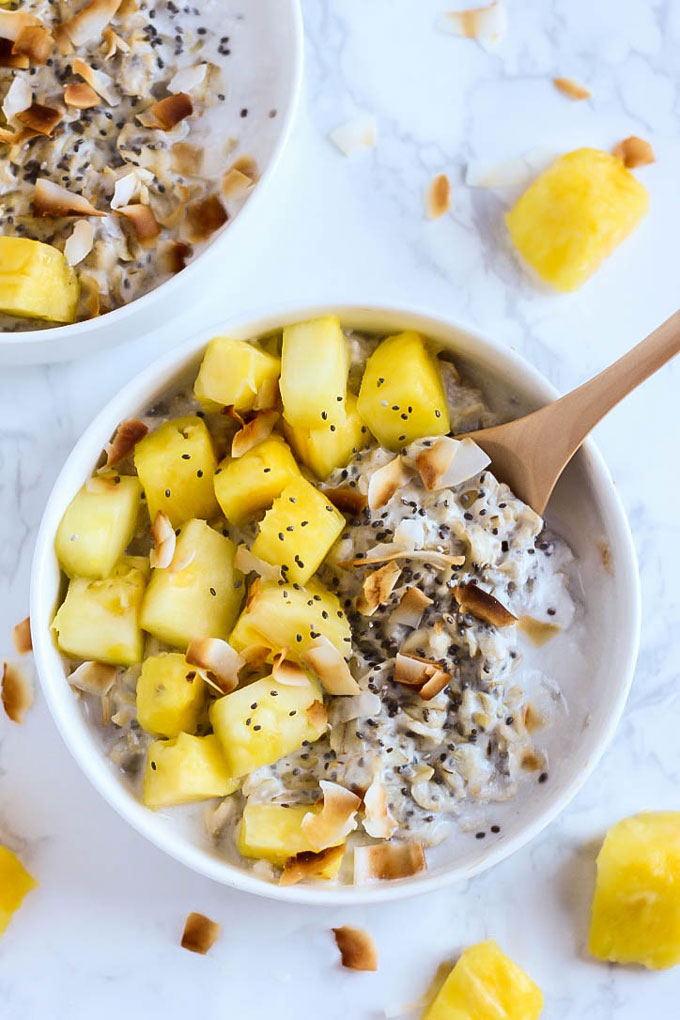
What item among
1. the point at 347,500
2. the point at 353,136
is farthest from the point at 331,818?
the point at 353,136

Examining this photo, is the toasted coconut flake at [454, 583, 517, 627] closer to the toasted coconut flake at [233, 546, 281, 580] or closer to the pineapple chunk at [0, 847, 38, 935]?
the toasted coconut flake at [233, 546, 281, 580]

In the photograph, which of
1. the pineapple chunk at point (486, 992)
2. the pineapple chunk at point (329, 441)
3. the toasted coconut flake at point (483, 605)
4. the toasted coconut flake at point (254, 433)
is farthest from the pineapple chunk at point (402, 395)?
the pineapple chunk at point (486, 992)

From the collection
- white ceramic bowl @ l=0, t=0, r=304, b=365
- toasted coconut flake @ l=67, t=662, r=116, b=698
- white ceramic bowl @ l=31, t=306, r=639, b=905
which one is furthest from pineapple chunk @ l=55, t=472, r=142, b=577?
white ceramic bowl @ l=0, t=0, r=304, b=365

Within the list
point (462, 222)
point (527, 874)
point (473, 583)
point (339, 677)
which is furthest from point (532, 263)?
point (527, 874)

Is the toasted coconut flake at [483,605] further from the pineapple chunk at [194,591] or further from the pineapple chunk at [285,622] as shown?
the pineapple chunk at [194,591]

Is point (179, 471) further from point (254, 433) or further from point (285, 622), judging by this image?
point (285, 622)

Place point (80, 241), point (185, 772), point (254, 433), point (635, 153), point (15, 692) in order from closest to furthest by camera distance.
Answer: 1. point (185, 772)
2. point (254, 433)
3. point (80, 241)
4. point (15, 692)
5. point (635, 153)
